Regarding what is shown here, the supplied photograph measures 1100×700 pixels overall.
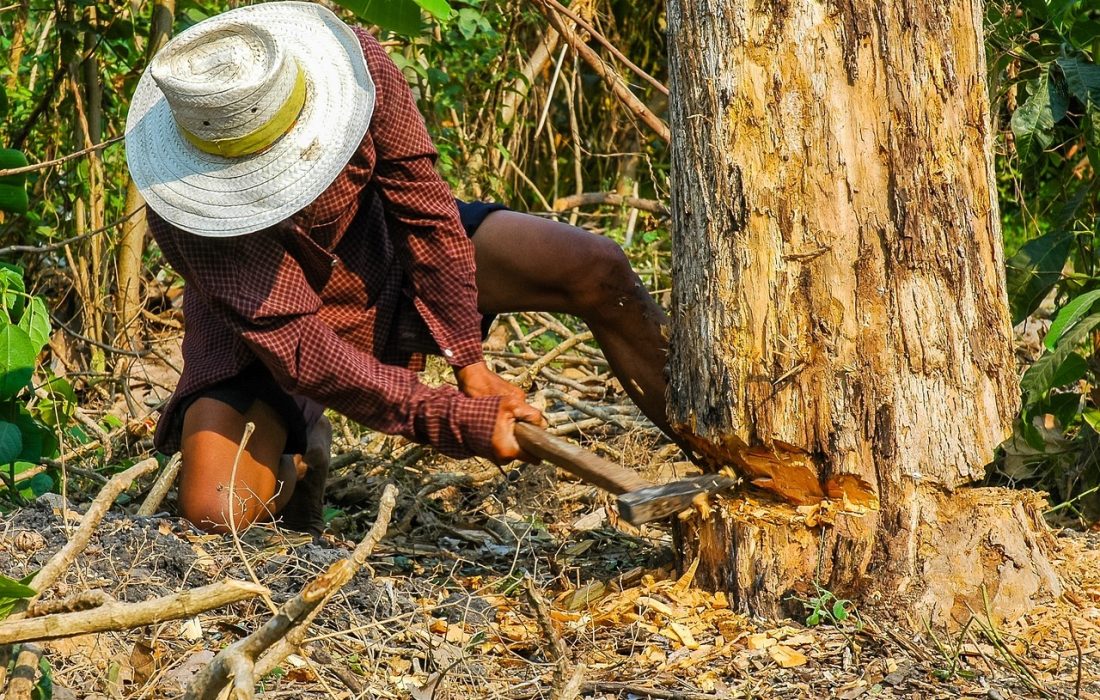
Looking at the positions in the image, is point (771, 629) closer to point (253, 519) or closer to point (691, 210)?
point (691, 210)

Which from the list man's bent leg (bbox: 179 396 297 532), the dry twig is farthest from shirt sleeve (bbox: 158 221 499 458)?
the dry twig

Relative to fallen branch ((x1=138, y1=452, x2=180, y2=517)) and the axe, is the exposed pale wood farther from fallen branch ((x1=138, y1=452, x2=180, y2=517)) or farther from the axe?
fallen branch ((x1=138, y1=452, x2=180, y2=517))

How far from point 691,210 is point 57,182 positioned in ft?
10.7

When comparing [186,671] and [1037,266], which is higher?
[1037,266]

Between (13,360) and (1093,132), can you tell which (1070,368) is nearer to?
(1093,132)

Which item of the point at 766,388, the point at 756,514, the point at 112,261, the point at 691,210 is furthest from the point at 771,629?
the point at 112,261

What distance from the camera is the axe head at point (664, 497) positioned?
2264 millimetres

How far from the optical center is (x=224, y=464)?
304 centimetres

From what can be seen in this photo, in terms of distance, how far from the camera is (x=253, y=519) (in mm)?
3076

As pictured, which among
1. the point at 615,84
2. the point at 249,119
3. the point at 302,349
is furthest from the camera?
the point at 615,84

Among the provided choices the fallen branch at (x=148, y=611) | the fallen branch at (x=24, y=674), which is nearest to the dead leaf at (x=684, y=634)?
the fallen branch at (x=148, y=611)

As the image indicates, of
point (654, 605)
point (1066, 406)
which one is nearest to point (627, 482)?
point (654, 605)

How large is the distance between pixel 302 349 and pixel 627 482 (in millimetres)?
838

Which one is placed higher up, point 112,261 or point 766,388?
point 766,388
